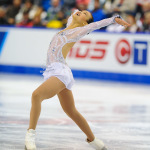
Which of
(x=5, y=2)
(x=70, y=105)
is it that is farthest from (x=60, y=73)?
(x=5, y=2)

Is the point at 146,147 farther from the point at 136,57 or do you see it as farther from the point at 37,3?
the point at 37,3

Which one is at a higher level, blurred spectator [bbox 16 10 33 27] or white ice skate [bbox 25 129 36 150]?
blurred spectator [bbox 16 10 33 27]

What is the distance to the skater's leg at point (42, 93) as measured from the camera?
4.80 meters

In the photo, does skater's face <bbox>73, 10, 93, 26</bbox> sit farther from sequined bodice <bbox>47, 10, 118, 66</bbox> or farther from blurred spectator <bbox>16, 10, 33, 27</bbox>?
blurred spectator <bbox>16, 10, 33, 27</bbox>

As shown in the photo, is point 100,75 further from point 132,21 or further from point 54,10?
point 54,10

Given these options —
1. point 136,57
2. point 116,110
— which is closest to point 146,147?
point 116,110

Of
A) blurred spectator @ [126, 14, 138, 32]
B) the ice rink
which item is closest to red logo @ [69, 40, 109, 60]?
blurred spectator @ [126, 14, 138, 32]

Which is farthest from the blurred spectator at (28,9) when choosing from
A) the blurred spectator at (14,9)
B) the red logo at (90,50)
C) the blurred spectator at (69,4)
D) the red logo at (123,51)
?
the red logo at (123,51)

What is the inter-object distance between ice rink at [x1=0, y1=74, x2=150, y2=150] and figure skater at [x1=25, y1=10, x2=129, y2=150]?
1.00 ft

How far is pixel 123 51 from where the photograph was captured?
1284 cm

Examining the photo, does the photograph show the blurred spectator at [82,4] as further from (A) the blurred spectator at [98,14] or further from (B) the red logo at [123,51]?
(B) the red logo at [123,51]

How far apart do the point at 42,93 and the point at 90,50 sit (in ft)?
27.8

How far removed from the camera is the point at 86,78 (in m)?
13.4

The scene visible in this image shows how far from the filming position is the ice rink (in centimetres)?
550
